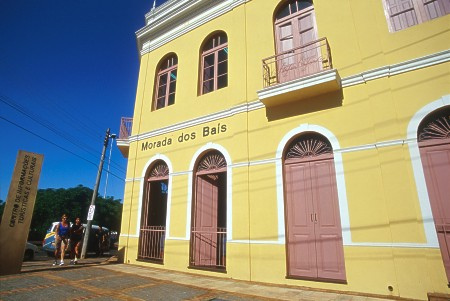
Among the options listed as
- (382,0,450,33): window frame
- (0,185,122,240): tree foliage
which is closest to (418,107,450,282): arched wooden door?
(382,0,450,33): window frame

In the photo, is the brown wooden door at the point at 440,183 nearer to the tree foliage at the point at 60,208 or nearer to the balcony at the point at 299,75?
the balcony at the point at 299,75

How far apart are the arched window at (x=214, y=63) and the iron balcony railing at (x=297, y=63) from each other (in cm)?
173

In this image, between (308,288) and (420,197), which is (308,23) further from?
(308,288)

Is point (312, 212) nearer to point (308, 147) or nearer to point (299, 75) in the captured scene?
point (308, 147)

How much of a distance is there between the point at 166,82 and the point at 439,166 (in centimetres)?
845

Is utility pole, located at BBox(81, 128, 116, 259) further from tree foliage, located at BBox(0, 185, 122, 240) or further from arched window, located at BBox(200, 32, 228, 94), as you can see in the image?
tree foliage, located at BBox(0, 185, 122, 240)

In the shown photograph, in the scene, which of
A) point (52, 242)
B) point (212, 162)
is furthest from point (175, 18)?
point (52, 242)

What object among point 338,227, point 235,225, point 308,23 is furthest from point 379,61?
point 235,225

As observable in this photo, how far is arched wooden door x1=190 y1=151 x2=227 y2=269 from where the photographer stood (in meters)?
7.05

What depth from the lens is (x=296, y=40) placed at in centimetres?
678

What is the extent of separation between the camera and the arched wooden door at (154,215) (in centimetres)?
802

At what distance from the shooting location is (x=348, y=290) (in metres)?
4.77

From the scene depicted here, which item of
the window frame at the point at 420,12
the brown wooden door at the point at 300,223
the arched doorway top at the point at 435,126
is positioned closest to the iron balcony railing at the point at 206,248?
the brown wooden door at the point at 300,223

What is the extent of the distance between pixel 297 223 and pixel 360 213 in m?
1.30
